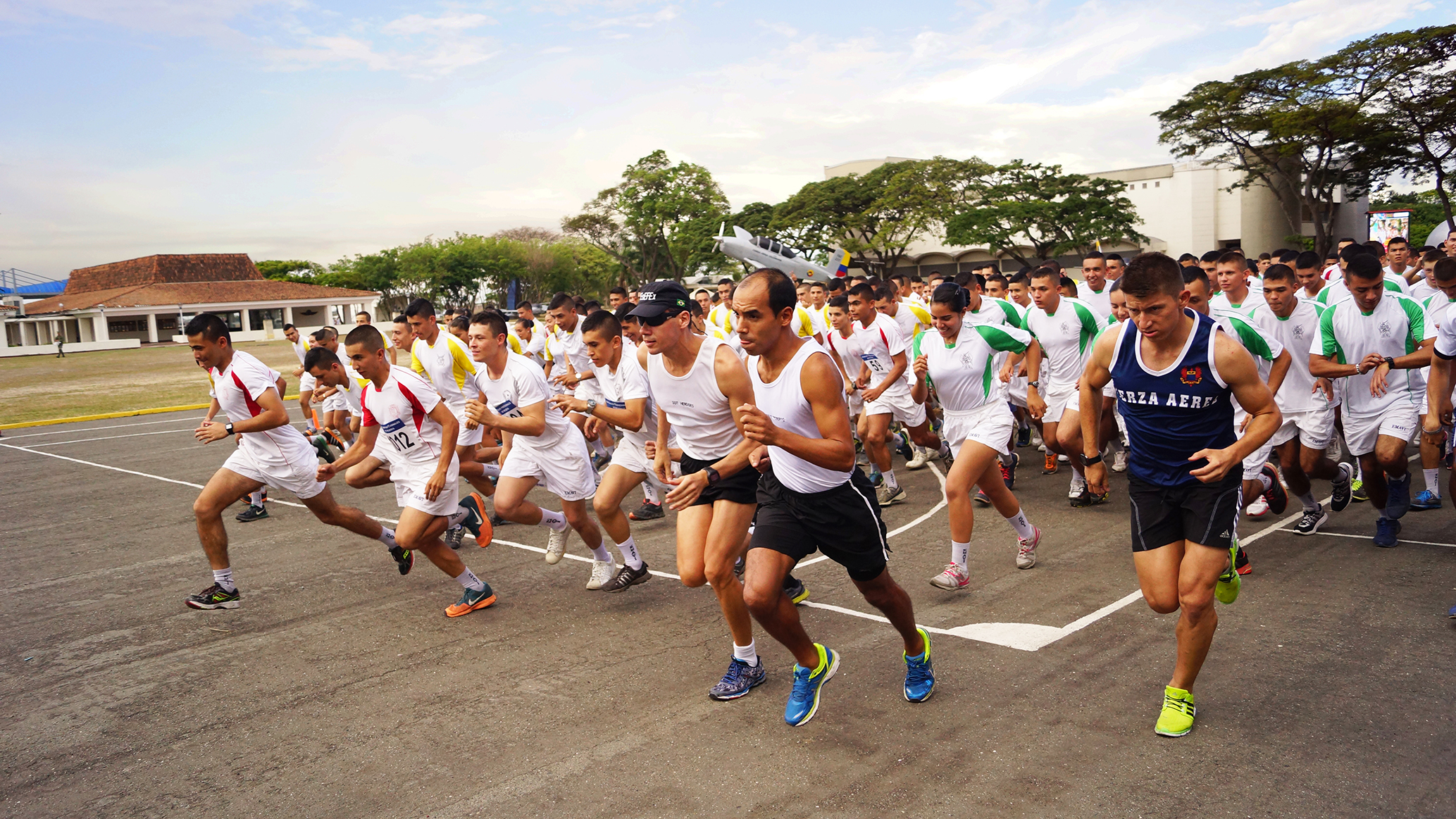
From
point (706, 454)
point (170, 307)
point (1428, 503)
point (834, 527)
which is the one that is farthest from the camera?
point (170, 307)

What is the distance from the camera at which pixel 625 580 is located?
6.89m

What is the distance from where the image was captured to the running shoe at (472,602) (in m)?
6.54

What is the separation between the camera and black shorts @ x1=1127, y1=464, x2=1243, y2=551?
421 cm

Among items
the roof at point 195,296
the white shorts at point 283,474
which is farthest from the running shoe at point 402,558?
the roof at point 195,296

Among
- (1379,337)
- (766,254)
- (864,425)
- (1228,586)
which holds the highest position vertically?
(766,254)

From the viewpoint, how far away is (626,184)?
3142 inches

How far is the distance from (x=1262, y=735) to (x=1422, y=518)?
16.2ft

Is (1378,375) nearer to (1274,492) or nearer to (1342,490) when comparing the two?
(1274,492)

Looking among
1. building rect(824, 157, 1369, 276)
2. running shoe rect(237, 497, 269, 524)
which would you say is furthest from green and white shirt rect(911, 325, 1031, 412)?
building rect(824, 157, 1369, 276)

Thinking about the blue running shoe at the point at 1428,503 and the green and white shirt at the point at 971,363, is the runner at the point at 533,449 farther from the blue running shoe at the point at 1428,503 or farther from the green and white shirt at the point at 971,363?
the blue running shoe at the point at 1428,503

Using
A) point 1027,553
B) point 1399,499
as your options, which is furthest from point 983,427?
point 1399,499

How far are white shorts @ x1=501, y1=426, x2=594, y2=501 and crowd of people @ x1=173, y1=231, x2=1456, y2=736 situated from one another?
0.02 meters

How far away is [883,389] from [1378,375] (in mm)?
3901

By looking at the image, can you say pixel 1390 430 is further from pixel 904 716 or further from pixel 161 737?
pixel 161 737
